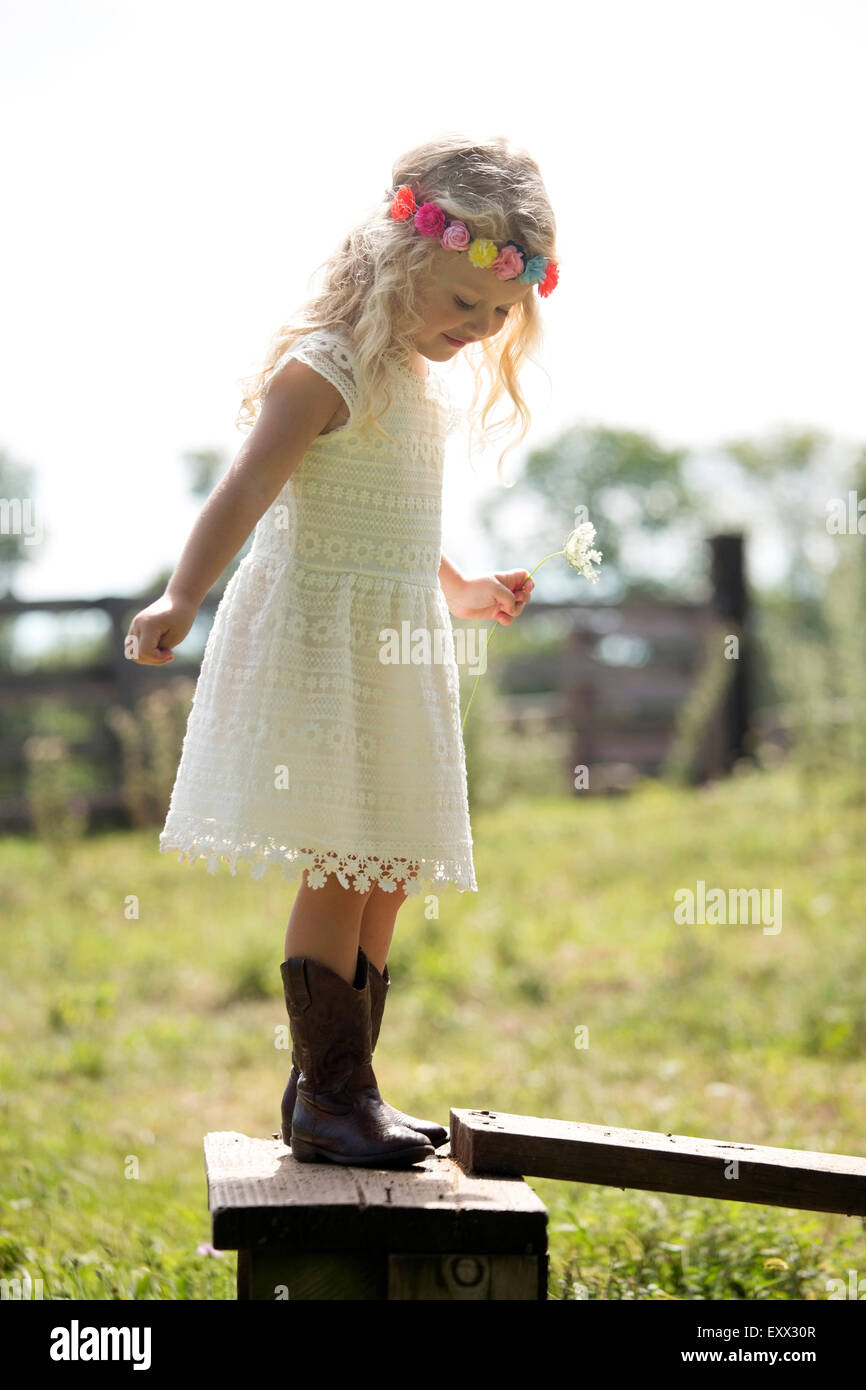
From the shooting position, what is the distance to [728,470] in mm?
30828

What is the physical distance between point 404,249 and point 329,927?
107 cm

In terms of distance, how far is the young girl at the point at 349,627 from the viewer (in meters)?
2.00

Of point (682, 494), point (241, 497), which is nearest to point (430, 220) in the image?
point (241, 497)

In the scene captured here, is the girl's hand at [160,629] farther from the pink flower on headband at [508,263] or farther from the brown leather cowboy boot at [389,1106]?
the pink flower on headband at [508,263]

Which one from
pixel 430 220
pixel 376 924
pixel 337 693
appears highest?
pixel 430 220

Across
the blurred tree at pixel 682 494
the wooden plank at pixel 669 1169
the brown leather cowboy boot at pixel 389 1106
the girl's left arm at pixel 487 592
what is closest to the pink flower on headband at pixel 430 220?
the girl's left arm at pixel 487 592

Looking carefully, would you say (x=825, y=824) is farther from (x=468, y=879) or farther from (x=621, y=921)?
(x=468, y=879)

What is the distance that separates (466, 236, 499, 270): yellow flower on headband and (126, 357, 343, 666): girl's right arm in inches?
11.7

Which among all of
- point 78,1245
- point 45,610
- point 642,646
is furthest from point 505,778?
point 642,646

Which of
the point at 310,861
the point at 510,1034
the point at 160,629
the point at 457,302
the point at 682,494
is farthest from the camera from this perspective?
the point at 682,494

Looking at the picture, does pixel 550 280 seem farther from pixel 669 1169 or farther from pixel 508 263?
pixel 669 1169

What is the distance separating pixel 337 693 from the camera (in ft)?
6.65

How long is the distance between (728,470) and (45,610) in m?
24.9

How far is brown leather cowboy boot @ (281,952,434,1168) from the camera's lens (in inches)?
79.0
